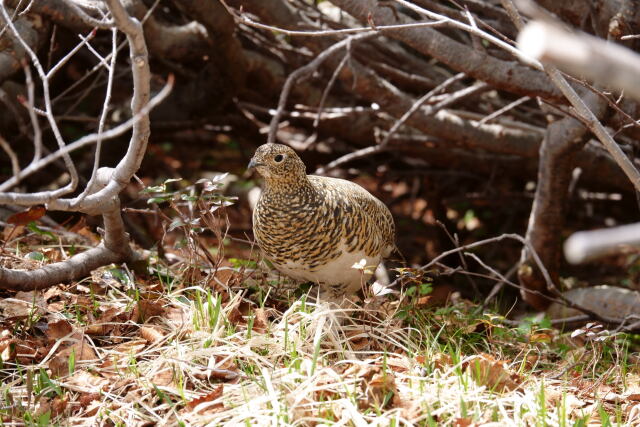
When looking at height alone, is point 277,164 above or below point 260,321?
above

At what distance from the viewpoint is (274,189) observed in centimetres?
344

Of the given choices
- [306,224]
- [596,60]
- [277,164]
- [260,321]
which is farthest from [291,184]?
[596,60]

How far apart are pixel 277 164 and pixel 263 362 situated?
98cm

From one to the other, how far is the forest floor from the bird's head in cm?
45

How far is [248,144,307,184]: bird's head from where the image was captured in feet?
11.1

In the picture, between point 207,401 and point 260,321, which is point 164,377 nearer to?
point 207,401

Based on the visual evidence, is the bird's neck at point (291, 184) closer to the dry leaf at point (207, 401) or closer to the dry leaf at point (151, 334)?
the dry leaf at point (151, 334)

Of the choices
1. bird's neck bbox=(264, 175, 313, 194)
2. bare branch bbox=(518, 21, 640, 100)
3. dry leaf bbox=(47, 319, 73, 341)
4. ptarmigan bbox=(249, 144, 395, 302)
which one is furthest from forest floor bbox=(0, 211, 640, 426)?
bare branch bbox=(518, 21, 640, 100)

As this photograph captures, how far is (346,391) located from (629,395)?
121 cm

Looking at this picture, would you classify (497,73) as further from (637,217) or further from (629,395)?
(637,217)

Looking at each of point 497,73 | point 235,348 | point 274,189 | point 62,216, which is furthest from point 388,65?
point 235,348

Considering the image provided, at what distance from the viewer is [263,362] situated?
2.81 metres

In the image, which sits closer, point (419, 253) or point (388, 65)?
point (388, 65)

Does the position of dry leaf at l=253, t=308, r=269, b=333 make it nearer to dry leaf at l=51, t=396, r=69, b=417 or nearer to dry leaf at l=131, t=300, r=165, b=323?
dry leaf at l=131, t=300, r=165, b=323
